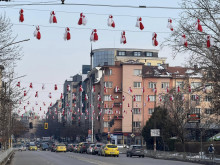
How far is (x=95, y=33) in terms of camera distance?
90.1 ft

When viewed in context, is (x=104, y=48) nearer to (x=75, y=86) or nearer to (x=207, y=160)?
(x=75, y=86)

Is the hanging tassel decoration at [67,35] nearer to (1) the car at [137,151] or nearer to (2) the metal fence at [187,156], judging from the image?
(2) the metal fence at [187,156]

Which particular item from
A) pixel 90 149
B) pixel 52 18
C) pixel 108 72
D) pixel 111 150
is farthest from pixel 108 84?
pixel 52 18

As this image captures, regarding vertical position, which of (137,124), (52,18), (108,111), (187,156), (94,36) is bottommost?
(187,156)

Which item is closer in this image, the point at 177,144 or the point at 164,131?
the point at 177,144

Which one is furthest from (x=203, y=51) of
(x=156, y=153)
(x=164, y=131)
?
(x=164, y=131)

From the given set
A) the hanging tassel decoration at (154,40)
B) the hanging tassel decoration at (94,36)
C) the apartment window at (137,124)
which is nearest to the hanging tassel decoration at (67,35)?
the hanging tassel decoration at (94,36)

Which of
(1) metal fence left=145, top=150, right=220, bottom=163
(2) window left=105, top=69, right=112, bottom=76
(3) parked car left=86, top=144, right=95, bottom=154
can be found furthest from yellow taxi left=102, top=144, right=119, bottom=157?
(2) window left=105, top=69, right=112, bottom=76

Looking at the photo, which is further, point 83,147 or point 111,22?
point 83,147

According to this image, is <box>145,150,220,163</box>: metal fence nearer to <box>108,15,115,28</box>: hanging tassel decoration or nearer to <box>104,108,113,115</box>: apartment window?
A: <box>108,15,115,28</box>: hanging tassel decoration

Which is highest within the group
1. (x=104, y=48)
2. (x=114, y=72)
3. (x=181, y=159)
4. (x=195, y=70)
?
(x=104, y=48)

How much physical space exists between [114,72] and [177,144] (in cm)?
5387

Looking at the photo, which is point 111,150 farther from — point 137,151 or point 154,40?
point 154,40

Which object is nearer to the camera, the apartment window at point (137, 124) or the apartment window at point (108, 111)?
the apartment window at point (108, 111)
